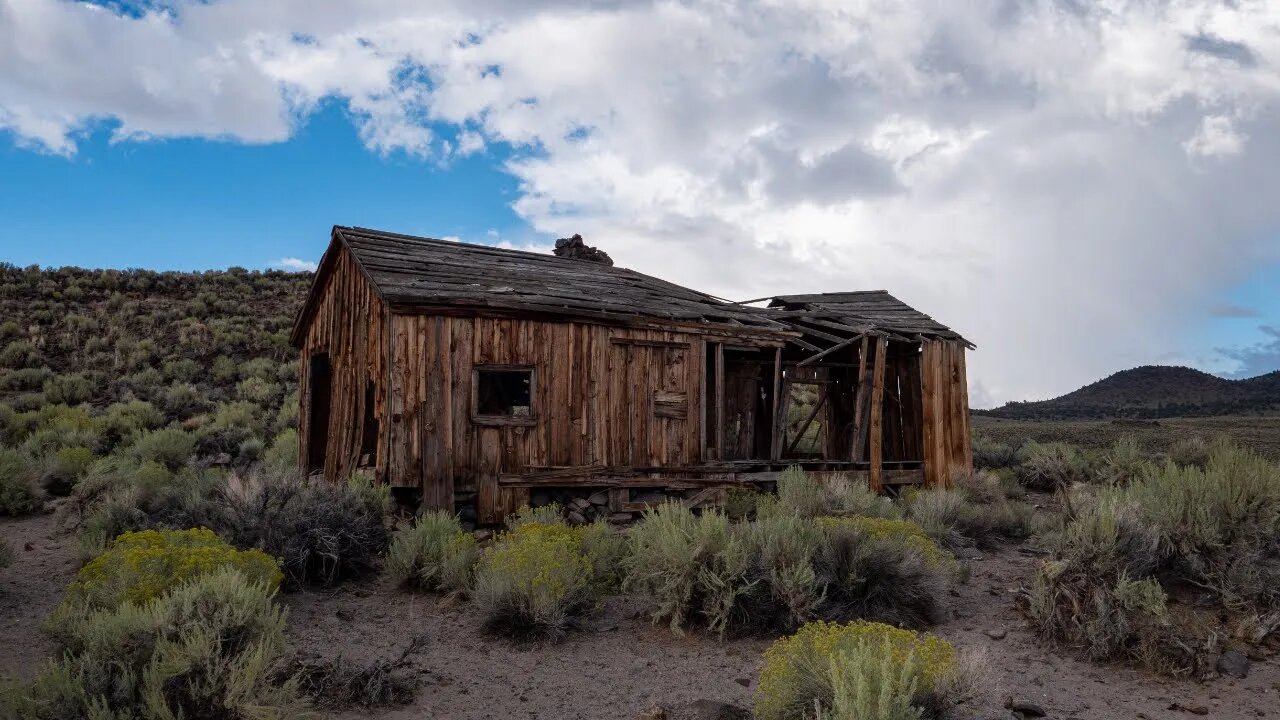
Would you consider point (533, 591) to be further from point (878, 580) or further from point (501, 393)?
point (501, 393)

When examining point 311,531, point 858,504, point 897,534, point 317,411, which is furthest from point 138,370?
point 897,534

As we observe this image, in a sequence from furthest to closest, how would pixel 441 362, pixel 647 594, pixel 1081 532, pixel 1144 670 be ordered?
pixel 441 362 < pixel 647 594 < pixel 1081 532 < pixel 1144 670

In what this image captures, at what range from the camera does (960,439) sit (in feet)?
46.7

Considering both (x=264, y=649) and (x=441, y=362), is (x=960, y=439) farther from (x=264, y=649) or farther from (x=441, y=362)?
(x=264, y=649)

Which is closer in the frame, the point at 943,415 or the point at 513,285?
the point at 513,285

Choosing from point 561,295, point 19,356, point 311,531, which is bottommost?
point 311,531

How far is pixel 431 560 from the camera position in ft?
25.1

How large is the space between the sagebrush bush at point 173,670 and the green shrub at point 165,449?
34.5 ft

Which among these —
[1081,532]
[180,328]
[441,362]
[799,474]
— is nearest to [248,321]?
[180,328]

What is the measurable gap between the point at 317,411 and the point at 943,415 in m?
10.8

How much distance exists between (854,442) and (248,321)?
22.7 metres

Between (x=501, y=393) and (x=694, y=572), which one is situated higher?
(x=501, y=393)

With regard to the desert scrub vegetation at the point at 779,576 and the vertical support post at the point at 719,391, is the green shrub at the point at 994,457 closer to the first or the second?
the vertical support post at the point at 719,391

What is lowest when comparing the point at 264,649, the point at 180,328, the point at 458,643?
the point at 458,643
